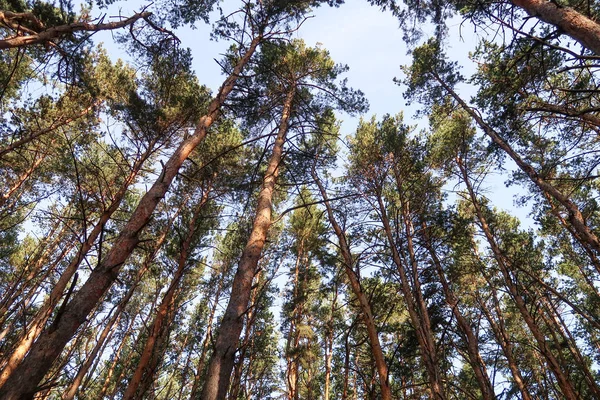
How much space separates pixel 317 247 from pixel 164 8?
32.2 ft

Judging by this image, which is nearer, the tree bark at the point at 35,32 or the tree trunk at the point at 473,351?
the tree trunk at the point at 473,351

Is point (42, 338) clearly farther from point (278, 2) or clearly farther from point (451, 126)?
point (451, 126)

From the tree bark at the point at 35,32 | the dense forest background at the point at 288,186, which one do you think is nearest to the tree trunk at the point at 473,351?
the dense forest background at the point at 288,186

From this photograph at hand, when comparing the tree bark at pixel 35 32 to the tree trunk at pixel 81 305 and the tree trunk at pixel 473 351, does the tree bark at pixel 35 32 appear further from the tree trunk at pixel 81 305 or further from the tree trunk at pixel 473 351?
the tree trunk at pixel 473 351

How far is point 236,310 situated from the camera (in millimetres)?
3170

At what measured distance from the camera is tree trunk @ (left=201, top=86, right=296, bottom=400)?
2.65 metres

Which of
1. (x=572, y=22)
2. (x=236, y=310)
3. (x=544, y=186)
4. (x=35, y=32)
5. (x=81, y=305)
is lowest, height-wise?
(x=81, y=305)

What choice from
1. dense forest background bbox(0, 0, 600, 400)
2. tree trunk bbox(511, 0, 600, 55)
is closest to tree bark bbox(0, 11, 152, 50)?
dense forest background bbox(0, 0, 600, 400)

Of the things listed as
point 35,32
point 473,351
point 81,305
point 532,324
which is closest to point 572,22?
point 473,351

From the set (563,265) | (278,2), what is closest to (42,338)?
(278,2)

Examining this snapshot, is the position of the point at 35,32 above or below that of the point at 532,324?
above

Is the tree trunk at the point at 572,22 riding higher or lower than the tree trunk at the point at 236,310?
higher

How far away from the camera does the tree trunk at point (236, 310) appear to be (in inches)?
104

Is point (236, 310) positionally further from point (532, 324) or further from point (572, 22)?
point (532, 324)
